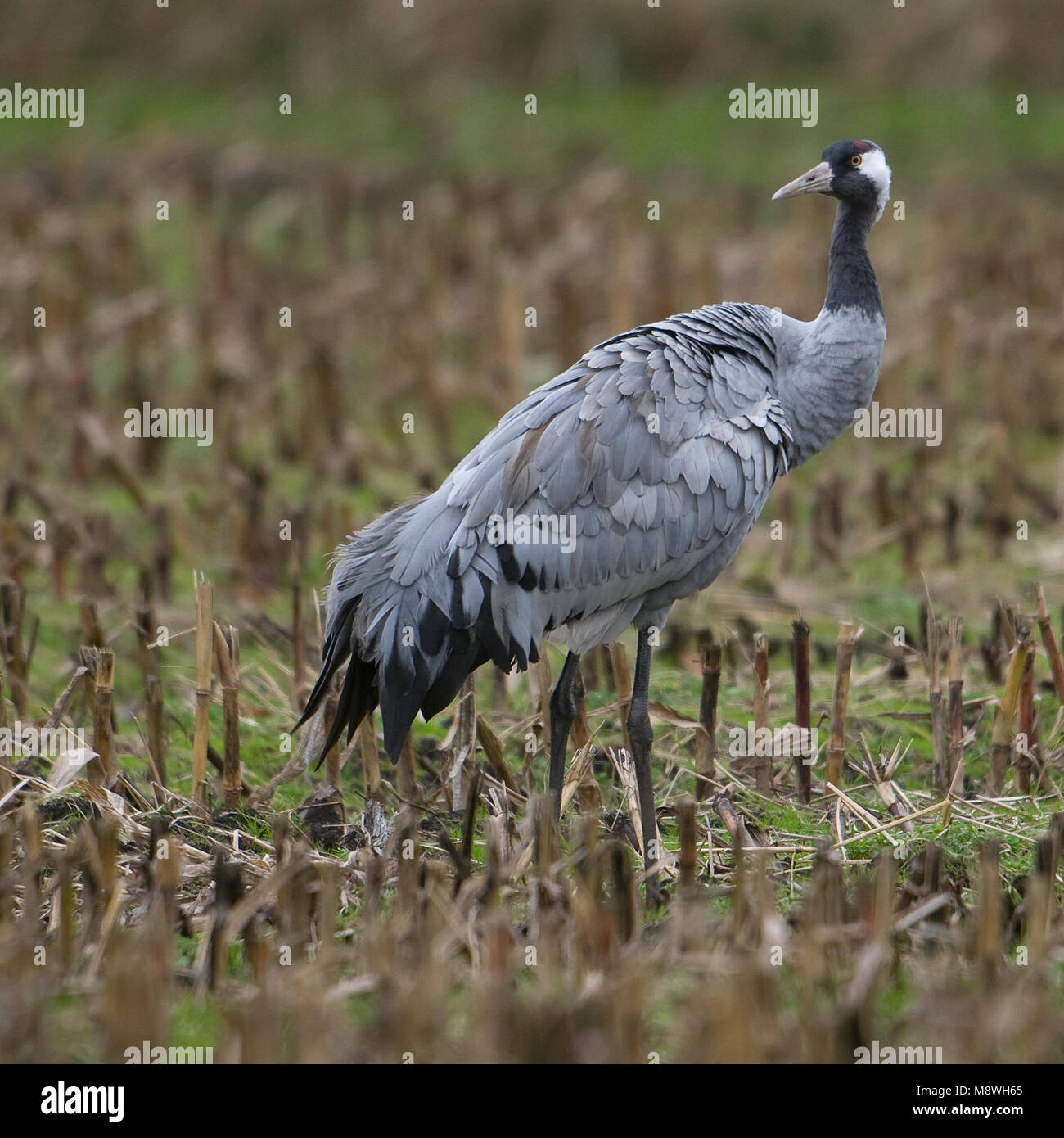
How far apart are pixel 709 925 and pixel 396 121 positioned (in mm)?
14682

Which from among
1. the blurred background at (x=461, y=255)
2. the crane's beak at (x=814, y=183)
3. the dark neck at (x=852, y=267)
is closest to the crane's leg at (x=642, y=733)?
the dark neck at (x=852, y=267)

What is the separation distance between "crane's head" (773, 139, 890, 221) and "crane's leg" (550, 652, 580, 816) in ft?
6.09

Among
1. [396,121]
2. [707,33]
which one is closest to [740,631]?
[396,121]

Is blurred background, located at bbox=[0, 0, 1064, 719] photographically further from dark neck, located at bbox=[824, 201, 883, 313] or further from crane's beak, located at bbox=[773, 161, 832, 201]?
crane's beak, located at bbox=[773, 161, 832, 201]

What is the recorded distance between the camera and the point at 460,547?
209 inches

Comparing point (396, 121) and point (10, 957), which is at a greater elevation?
point (396, 121)

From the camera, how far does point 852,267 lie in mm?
5879

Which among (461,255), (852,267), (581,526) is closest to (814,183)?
(852,267)

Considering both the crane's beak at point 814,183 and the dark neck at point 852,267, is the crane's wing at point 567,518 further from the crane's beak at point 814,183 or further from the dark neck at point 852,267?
the crane's beak at point 814,183

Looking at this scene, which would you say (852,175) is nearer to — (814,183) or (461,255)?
(814,183)

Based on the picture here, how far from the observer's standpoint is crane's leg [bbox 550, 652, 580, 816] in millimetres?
Result: 5566

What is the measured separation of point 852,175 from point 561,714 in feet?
7.17

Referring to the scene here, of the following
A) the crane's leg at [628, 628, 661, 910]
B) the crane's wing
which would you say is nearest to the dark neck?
the crane's wing

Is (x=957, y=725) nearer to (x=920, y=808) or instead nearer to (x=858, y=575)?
(x=920, y=808)
